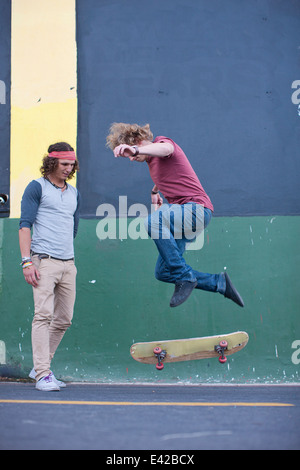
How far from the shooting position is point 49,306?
441 centimetres

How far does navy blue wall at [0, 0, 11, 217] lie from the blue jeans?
1.86 m

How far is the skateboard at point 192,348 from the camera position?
510cm

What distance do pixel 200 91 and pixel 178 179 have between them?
1353 millimetres

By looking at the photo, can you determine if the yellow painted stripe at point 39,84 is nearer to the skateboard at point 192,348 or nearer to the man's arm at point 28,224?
the man's arm at point 28,224

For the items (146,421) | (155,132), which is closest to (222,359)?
(155,132)

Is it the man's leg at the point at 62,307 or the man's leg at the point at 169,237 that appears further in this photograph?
the man's leg at the point at 62,307

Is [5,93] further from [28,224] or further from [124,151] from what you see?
[124,151]

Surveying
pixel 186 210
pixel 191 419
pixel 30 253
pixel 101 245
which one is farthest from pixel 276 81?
pixel 191 419

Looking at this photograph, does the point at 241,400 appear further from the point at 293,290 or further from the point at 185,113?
the point at 185,113

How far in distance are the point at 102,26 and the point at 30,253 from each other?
2.44 meters

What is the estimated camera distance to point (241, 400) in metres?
3.75

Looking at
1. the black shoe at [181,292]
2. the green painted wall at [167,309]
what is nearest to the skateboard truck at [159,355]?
the green painted wall at [167,309]

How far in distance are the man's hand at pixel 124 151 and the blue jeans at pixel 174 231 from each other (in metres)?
0.58
